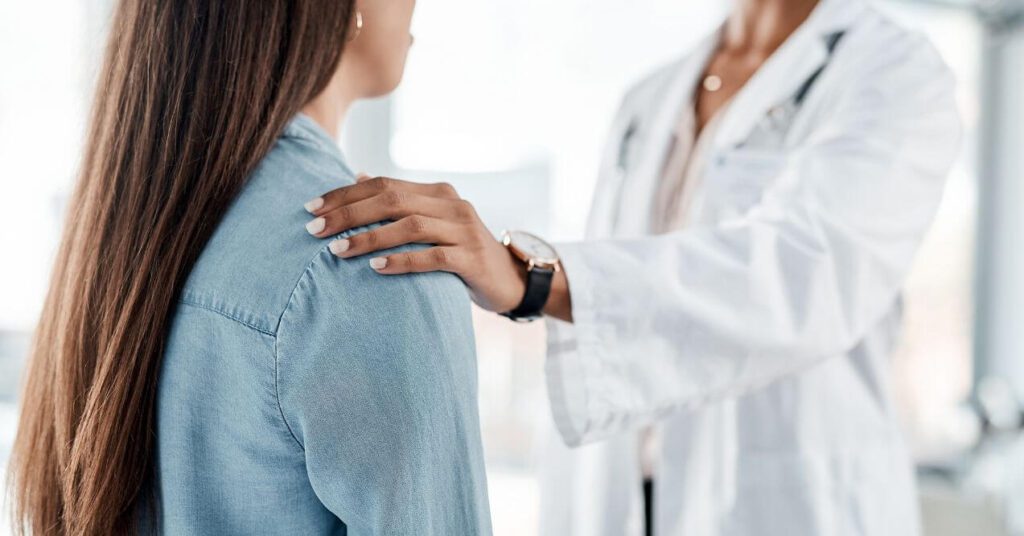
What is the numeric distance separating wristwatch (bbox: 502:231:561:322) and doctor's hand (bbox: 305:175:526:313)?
0.04 feet

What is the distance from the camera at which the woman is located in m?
0.59

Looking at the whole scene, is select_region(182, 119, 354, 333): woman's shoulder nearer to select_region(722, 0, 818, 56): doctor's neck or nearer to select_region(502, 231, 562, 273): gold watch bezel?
select_region(502, 231, 562, 273): gold watch bezel

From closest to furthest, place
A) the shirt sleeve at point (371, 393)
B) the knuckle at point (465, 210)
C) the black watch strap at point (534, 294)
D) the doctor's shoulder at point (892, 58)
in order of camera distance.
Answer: the shirt sleeve at point (371, 393)
the knuckle at point (465, 210)
the black watch strap at point (534, 294)
the doctor's shoulder at point (892, 58)

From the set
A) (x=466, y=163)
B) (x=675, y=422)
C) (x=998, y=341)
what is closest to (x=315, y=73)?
(x=675, y=422)

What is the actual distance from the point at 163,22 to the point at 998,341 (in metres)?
2.78

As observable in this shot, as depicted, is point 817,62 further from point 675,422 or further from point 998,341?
point 998,341

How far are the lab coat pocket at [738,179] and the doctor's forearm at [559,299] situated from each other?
13.6 inches

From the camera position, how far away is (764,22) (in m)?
1.37

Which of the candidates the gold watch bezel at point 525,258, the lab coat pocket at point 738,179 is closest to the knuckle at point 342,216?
the gold watch bezel at point 525,258

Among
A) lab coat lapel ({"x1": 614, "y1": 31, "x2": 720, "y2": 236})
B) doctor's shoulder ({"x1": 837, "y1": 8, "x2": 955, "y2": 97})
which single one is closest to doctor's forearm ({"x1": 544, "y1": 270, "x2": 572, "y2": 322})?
lab coat lapel ({"x1": 614, "y1": 31, "x2": 720, "y2": 236})

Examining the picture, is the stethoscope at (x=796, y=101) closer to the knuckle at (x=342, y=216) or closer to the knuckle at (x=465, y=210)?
the knuckle at (x=465, y=210)

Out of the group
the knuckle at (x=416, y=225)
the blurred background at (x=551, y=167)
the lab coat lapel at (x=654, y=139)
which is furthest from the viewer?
the blurred background at (x=551, y=167)

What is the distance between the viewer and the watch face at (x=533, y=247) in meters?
0.90

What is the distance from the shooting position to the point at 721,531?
1160 millimetres
